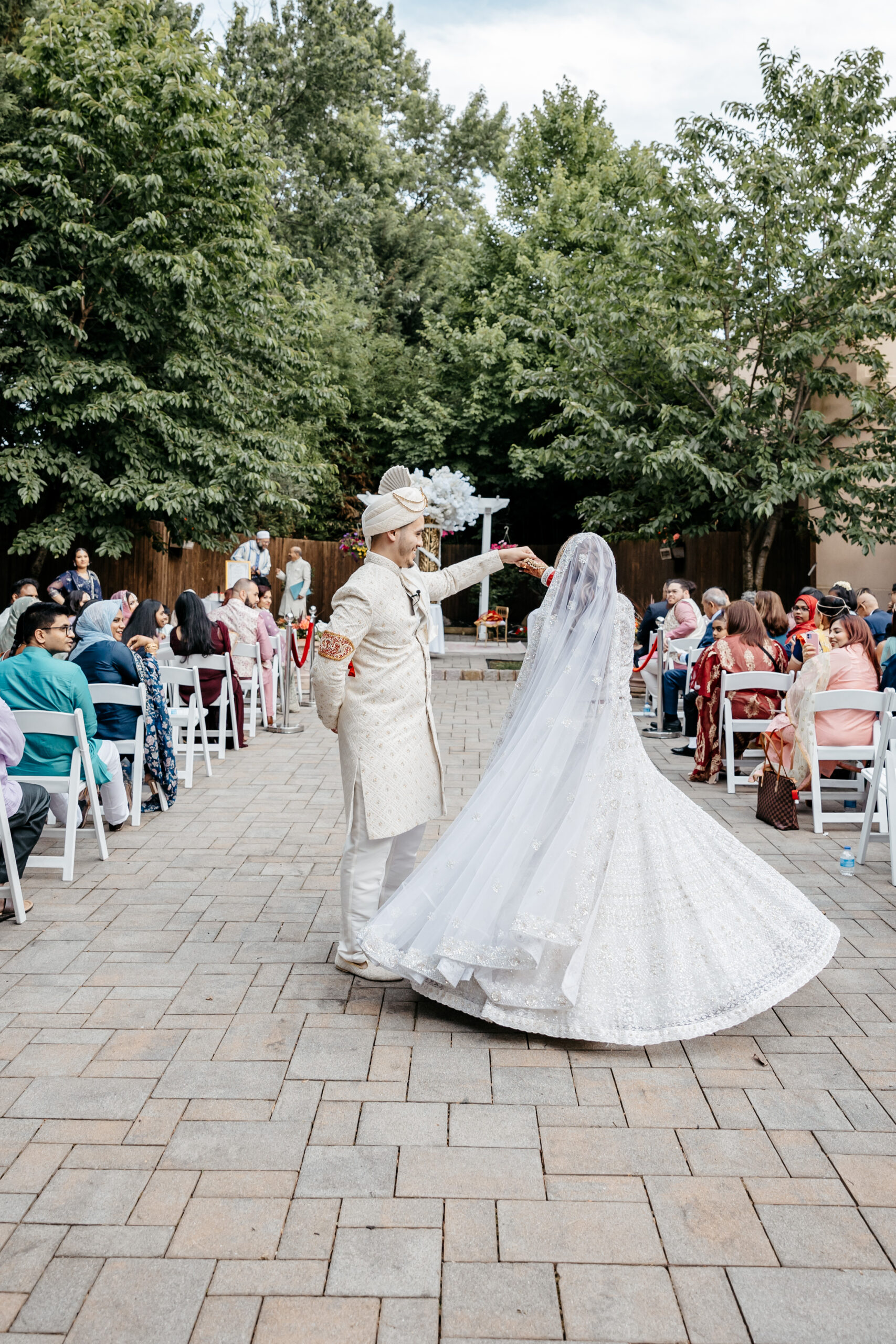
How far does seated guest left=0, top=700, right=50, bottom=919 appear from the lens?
4801mm

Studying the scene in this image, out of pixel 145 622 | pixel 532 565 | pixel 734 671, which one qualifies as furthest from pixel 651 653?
pixel 532 565

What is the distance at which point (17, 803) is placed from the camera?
4.88 meters

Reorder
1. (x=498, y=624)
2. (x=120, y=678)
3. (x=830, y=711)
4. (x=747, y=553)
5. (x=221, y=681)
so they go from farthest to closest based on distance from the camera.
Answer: (x=498, y=624) < (x=747, y=553) < (x=221, y=681) < (x=830, y=711) < (x=120, y=678)

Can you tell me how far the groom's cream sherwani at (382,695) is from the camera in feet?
13.1

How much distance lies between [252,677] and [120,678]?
348 centimetres

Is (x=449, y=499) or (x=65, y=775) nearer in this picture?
(x=65, y=775)

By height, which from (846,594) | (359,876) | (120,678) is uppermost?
(846,594)

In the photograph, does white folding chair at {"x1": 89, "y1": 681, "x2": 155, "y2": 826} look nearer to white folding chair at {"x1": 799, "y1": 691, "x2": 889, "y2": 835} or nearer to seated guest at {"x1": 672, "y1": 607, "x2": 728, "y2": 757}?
white folding chair at {"x1": 799, "y1": 691, "x2": 889, "y2": 835}

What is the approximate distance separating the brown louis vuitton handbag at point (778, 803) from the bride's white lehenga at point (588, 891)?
114 inches

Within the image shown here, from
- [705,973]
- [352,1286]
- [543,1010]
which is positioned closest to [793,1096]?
[705,973]

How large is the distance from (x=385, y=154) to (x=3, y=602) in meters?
20.9

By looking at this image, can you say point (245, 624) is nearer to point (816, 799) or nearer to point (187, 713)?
point (187, 713)

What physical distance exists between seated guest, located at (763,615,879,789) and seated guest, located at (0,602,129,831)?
426cm

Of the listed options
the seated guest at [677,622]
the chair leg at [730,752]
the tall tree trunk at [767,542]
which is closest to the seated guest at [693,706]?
the seated guest at [677,622]
